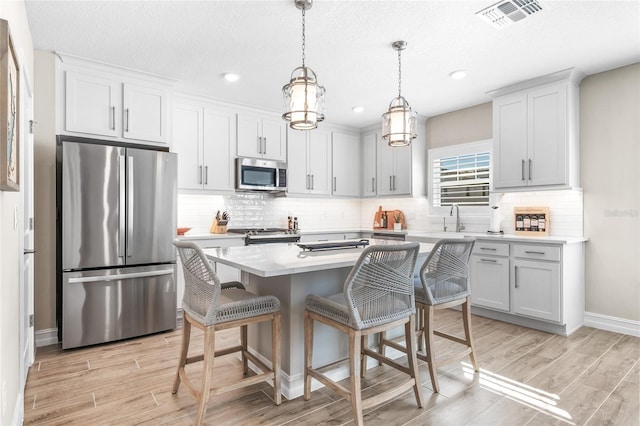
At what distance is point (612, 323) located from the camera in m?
3.62

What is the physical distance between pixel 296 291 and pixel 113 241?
6.56ft

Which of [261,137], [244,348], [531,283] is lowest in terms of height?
[244,348]

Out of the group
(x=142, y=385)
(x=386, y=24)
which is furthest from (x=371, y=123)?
(x=142, y=385)

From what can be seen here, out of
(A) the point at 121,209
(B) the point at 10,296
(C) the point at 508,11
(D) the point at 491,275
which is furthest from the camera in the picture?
(D) the point at 491,275

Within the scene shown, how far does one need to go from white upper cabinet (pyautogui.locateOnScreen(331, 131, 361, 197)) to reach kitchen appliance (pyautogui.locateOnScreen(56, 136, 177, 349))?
273cm

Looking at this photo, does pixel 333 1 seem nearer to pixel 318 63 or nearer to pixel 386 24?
pixel 386 24

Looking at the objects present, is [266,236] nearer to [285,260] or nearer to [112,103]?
[112,103]

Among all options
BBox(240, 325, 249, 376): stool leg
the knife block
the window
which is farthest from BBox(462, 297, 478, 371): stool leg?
the knife block

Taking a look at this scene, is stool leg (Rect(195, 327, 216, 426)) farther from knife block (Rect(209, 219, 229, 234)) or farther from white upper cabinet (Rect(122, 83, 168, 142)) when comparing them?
knife block (Rect(209, 219, 229, 234))

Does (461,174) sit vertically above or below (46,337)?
above

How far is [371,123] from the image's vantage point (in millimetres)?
5738

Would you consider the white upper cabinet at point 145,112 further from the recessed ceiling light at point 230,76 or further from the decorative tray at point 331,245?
the decorative tray at point 331,245

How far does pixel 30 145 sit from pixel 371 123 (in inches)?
169

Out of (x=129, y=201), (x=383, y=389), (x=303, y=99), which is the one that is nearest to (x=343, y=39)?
(x=303, y=99)
